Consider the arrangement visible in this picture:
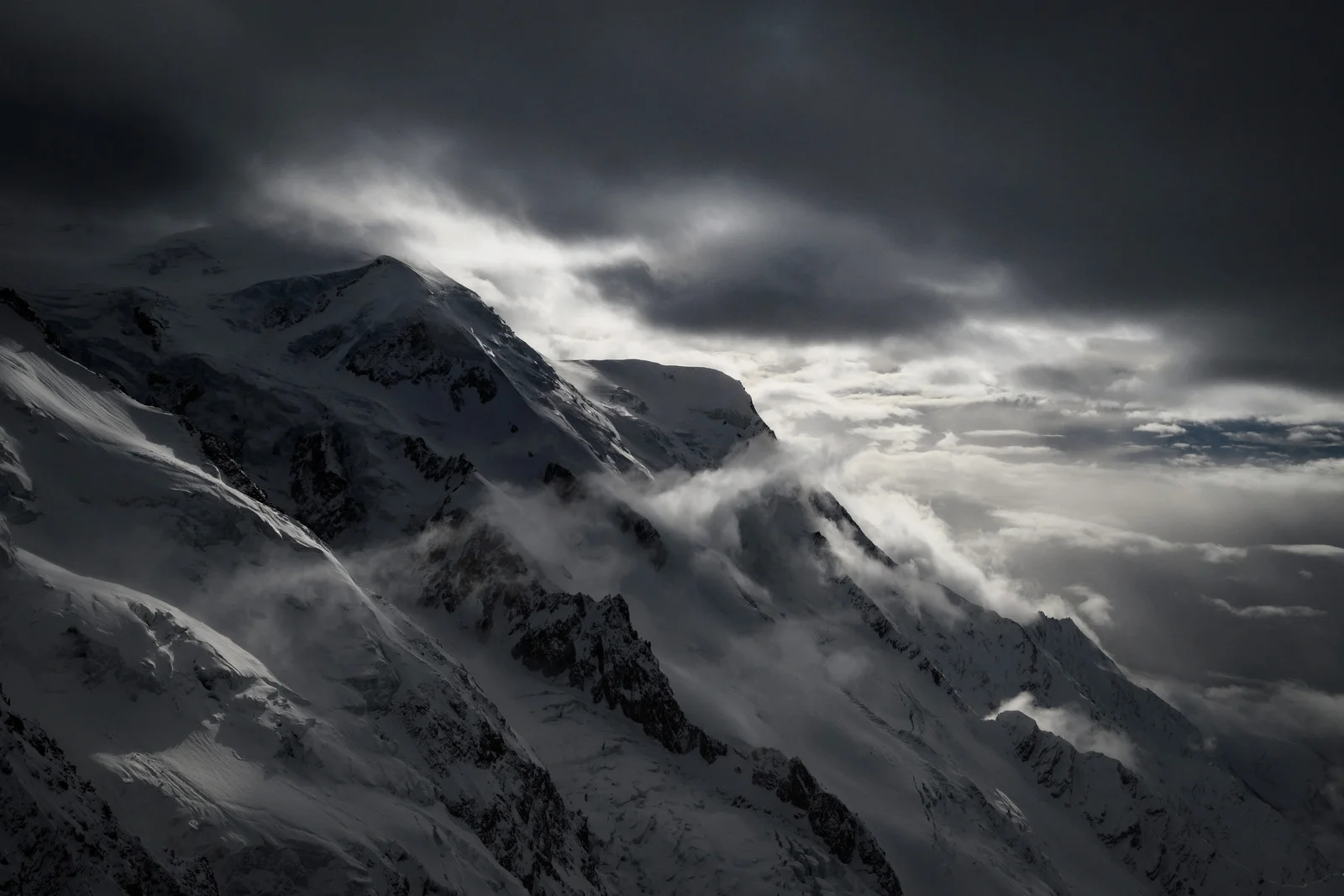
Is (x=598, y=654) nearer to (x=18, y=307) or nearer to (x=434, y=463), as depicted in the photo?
(x=434, y=463)

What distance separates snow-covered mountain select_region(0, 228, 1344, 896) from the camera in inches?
2044

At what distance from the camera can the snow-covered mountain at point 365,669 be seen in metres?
51.9

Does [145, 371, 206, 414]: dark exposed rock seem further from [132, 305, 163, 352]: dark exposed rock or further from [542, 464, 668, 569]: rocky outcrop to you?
[542, 464, 668, 569]: rocky outcrop

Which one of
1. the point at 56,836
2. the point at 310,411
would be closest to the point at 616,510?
the point at 310,411

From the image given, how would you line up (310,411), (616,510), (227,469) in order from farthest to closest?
1. (616,510)
2. (310,411)
3. (227,469)

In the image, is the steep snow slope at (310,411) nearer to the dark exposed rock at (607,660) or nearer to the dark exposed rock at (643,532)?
the dark exposed rock at (643,532)

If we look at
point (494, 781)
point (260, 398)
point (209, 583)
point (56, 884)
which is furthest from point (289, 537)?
point (260, 398)

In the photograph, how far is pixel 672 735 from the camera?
423 ft

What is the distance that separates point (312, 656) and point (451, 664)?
866 inches

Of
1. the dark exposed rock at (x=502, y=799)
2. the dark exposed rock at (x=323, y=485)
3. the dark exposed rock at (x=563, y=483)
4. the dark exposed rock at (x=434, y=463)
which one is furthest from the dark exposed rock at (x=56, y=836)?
the dark exposed rock at (x=563, y=483)

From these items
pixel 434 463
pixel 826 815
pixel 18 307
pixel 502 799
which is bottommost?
pixel 502 799

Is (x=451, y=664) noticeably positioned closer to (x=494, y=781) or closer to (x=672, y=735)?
(x=494, y=781)

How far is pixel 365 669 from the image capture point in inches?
3078

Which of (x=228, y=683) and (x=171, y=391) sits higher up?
(x=171, y=391)
